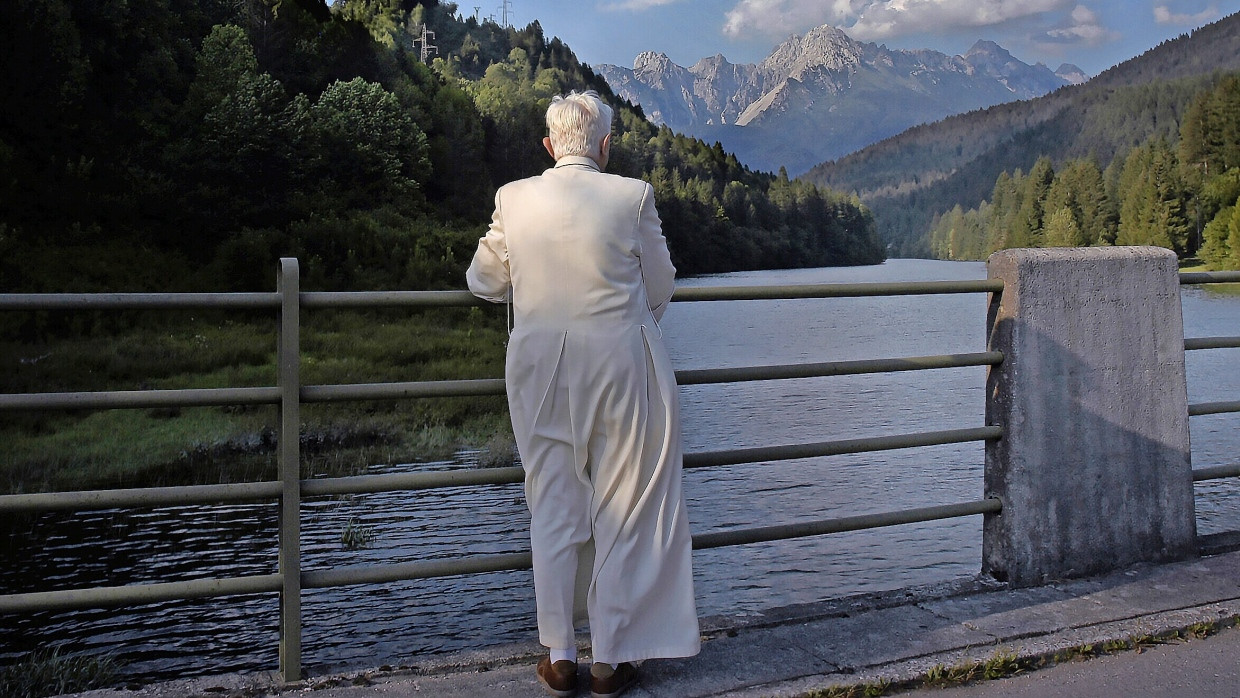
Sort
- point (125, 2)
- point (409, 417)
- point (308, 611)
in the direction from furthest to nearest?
point (125, 2), point (409, 417), point (308, 611)

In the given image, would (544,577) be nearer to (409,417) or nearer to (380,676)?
(380,676)

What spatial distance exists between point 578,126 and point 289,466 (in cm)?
124

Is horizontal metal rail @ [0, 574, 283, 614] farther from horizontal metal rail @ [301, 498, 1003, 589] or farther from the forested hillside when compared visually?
the forested hillside

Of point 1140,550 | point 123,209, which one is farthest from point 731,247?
point 1140,550

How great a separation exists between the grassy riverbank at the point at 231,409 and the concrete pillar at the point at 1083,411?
46.8 ft

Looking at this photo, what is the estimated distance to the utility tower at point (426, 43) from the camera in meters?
93.8

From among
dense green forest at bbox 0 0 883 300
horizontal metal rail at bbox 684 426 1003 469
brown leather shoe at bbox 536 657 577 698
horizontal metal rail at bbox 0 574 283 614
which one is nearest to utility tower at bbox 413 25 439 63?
dense green forest at bbox 0 0 883 300

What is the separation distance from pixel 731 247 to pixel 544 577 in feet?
308

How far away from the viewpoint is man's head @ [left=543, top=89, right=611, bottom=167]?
3.08 m

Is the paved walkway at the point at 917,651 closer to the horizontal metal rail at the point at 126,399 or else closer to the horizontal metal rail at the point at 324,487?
the horizontal metal rail at the point at 324,487

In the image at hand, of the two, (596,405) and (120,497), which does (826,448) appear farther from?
(120,497)

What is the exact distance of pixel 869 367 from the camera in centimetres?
387

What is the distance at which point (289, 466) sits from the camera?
10.6 feet

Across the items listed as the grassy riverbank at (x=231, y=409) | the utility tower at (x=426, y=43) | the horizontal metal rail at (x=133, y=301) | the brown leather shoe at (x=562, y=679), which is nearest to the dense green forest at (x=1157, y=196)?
the utility tower at (x=426, y=43)
